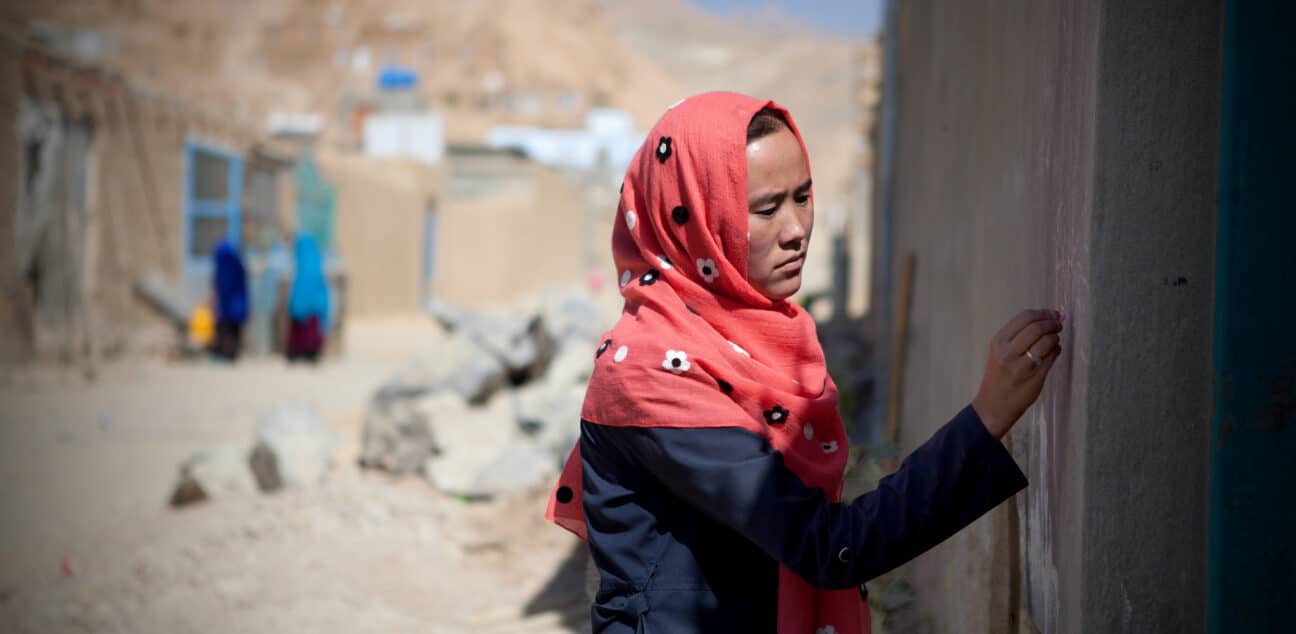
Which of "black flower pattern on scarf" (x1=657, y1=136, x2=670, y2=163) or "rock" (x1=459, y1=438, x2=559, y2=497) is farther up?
"black flower pattern on scarf" (x1=657, y1=136, x2=670, y2=163)

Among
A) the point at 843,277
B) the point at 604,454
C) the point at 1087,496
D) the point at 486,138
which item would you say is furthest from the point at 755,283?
the point at 486,138

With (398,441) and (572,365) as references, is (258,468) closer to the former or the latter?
(398,441)

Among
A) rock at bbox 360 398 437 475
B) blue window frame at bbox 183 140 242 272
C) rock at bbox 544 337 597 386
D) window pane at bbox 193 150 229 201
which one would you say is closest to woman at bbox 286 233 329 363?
blue window frame at bbox 183 140 242 272

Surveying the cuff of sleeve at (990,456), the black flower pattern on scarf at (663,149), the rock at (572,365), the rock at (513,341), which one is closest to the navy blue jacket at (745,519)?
the cuff of sleeve at (990,456)

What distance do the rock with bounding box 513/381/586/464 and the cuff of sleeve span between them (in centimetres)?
440

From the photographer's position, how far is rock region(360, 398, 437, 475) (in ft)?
19.5

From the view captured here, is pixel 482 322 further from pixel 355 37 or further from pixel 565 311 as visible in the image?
pixel 355 37

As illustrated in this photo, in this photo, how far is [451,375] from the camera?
6.82 metres

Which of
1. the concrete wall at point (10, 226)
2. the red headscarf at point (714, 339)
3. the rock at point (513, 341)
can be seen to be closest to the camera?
the red headscarf at point (714, 339)

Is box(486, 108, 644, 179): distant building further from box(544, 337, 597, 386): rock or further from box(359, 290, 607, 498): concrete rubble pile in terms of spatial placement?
box(544, 337, 597, 386): rock

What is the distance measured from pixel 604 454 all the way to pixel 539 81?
59184mm

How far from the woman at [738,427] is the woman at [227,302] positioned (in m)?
10.9

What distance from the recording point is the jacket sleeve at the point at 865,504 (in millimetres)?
1285

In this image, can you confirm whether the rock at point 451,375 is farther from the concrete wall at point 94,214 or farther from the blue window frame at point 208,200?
the blue window frame at point 208,200
